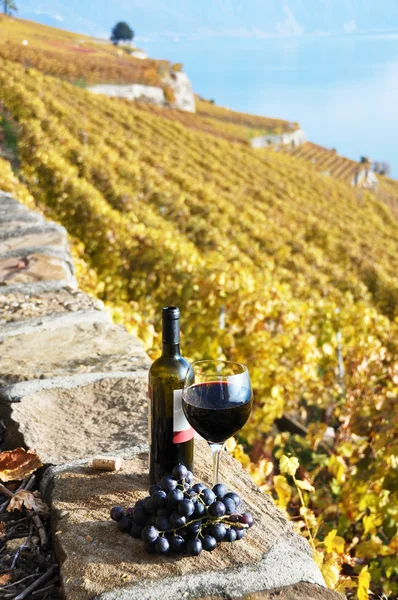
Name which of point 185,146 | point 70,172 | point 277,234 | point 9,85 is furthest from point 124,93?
point 70,172

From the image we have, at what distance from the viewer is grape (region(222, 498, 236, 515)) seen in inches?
48.0

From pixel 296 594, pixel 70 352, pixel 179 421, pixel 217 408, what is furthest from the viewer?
pixel 70 352

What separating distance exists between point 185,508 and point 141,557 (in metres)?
0.13

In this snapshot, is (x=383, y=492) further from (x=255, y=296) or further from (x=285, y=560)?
(x=285, y=560)

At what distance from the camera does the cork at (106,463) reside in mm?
1477

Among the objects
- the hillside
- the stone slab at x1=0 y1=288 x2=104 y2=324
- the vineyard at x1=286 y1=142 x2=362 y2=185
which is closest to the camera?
the stone slab at x1=0 y1=288 x2=104 y2=324

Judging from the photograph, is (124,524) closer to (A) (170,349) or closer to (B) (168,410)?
(B) (168,410)

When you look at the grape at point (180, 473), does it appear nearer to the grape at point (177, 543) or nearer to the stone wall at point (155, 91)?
Result: the grape at point (177, 543)

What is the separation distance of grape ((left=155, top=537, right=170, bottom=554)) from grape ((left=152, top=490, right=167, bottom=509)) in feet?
0.22

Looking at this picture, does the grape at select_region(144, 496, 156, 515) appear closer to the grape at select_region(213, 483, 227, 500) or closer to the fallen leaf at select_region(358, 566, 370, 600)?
the grape at select_region(213, 483, 227, 500)

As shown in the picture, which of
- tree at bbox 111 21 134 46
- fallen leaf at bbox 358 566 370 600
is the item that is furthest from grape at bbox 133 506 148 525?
tree at bbox 111 21 134 46

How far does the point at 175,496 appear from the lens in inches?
46.5

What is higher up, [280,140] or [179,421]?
[280,140]

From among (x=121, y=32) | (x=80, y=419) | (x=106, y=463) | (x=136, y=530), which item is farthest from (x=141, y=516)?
(x=121, y=32)
